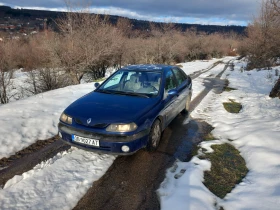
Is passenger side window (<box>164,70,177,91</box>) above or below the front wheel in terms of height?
above

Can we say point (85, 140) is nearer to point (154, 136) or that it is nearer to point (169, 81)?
point (154, 136)

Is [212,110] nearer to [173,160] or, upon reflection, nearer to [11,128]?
[173,160]

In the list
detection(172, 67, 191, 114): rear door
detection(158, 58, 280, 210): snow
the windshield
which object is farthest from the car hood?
detection(172, 67, 191, 114): rear door

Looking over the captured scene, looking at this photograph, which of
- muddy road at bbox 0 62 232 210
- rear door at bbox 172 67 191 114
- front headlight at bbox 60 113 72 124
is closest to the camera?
muddy road at bbox 0 62 232 210

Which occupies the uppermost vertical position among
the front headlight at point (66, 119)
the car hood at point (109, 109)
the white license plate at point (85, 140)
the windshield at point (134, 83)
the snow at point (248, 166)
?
the windshield at point (134, 83)

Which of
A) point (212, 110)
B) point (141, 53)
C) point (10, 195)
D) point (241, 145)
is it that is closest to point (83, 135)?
point (10, 195)

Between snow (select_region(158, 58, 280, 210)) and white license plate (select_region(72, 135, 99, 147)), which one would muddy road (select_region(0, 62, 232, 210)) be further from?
white license plate (select_region(72, 135, 99, 147))

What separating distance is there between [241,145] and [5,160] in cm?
473

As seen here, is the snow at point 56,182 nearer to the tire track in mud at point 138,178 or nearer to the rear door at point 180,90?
the tire track in mud at point 138,178

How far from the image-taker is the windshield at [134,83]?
454 cm

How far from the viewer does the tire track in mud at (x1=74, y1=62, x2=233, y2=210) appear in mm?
2909

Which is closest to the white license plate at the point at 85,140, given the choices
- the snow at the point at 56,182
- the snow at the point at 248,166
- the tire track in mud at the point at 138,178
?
the snow at the point at 56,182

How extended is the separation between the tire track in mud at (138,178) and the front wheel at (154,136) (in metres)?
0.17

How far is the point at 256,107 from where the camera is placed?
7.26 meters
